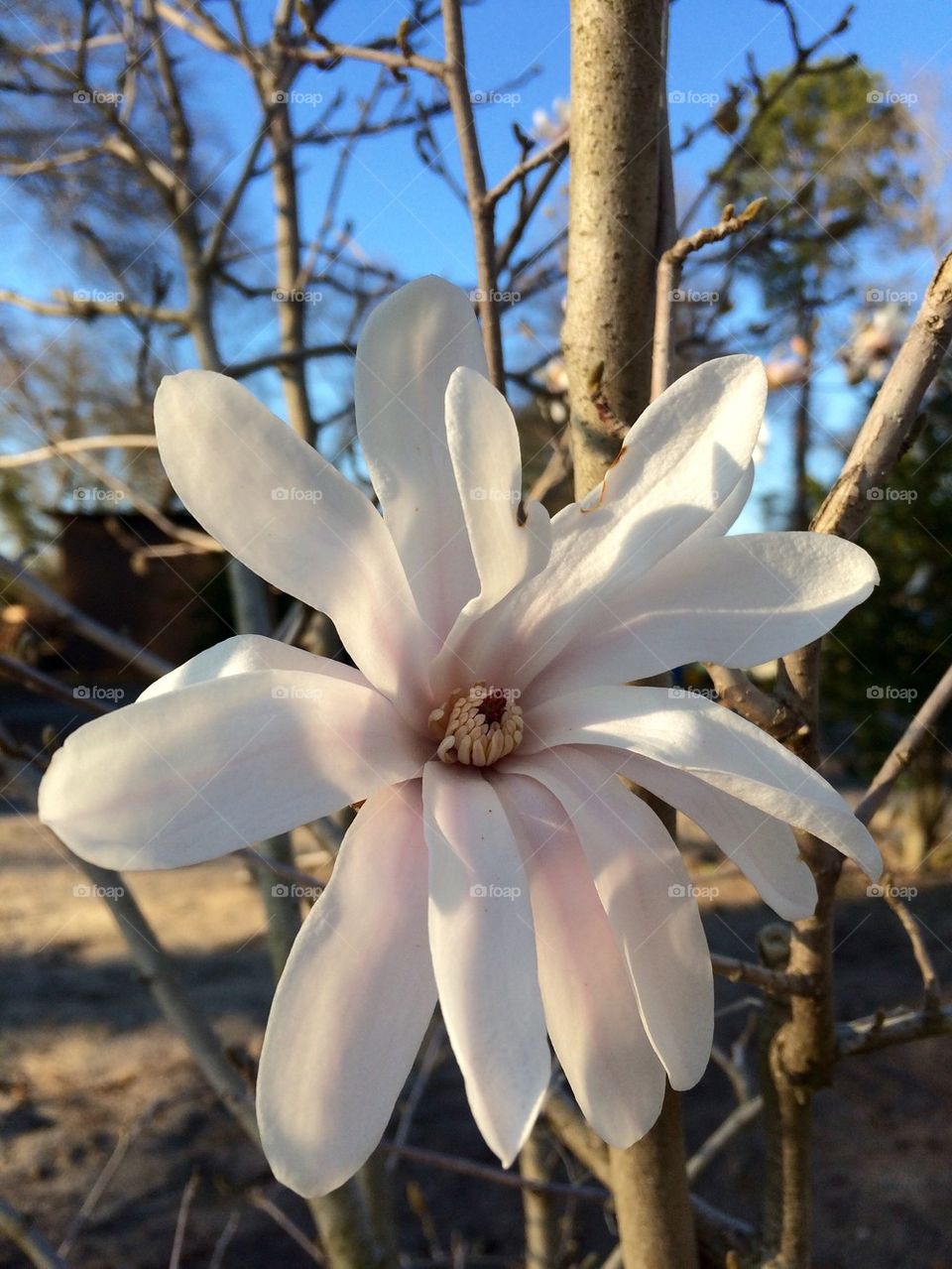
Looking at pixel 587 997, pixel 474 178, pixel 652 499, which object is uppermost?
pixel 474 178

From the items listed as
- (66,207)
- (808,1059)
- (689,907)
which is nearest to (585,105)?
(689,907)

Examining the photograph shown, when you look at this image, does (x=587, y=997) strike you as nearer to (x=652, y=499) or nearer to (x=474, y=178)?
(x=652, y=499)

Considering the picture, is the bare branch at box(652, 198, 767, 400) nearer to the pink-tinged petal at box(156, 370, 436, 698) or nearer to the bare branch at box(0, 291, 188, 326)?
the pink-tinged petal at box(156, 370, 436, 698)

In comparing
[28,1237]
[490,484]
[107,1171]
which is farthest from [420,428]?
[107,1171]

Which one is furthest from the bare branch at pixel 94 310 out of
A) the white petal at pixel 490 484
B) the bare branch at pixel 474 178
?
the white petal at pixel 490 484

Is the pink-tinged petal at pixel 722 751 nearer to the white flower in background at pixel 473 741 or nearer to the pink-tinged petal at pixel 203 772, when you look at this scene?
the white flower in background at pixel 473 741

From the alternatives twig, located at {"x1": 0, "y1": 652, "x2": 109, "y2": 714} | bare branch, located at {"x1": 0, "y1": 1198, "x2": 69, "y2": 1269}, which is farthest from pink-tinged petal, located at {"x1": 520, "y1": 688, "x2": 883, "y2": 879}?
bare branch, located at {"x1": 0, "y1": 1198, "x2": 69, "y2": 1269}
